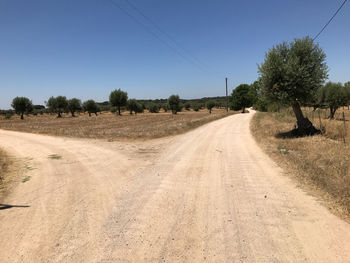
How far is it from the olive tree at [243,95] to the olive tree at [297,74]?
158 feet

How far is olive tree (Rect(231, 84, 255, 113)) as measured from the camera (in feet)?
191

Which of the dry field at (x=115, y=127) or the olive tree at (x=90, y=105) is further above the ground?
the olive tree at (x=90, y=105)

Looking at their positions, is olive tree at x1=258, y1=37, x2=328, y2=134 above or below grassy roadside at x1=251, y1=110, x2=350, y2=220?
above

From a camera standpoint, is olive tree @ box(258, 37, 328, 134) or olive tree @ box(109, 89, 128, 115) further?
olive tree @ box(109, 89, 128, 115)

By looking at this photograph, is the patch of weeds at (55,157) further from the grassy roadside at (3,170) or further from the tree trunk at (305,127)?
the tree trunk at (305,127)

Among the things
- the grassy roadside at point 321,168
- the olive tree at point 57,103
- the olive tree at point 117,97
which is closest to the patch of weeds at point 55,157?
the grassy roadside at point 321,168

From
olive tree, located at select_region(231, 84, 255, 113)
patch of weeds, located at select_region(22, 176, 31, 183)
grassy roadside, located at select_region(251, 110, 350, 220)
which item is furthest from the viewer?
olive tree, located at select_region(231, 84, 255, 113)

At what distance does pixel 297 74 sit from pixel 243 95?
1968 inches

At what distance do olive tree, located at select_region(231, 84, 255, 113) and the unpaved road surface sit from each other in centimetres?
5658

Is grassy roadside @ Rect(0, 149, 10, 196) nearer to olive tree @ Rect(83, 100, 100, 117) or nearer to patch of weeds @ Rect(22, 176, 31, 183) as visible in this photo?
patch of weeds @ Rect(22, 176, 31, 183)

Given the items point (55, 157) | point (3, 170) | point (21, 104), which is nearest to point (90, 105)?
point (21, 104)

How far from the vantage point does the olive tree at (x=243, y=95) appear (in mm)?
58188

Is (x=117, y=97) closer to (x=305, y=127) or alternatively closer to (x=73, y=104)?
(x=73, y=104)

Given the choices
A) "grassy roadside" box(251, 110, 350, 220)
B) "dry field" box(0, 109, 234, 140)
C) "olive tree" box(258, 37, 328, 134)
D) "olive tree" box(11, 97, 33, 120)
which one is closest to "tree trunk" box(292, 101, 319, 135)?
"olive tree" box(258, 37, 328, 134)
